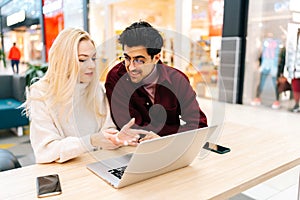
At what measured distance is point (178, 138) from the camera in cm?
81

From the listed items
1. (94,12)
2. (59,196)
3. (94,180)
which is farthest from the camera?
(94,12)

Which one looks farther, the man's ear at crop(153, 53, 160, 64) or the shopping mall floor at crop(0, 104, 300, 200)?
the shopping mall floor at crop(0, 104, 300, 200)

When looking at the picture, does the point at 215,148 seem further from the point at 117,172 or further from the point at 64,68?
the point at 64,68

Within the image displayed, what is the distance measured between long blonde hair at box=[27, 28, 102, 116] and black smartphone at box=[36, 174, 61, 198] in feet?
1.00

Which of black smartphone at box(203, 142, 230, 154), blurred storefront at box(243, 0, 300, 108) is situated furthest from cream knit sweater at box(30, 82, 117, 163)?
blurred storefront at box(243, 0, 300, 108)

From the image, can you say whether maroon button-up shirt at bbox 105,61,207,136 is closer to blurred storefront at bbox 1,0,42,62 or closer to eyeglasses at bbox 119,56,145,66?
eyeglasses at bbox 119,56,145,66

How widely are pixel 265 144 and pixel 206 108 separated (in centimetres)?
34

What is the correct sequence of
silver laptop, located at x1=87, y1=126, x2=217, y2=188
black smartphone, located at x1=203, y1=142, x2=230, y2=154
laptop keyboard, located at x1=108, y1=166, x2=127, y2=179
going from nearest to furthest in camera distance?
silver laptop, located at x1=87, y1=126, x2=217, y2=188 < laptop keyboard, located at x1=108, y1=166, x2=127, y2=179 < black smartphone, located at x1=203, y1=142, x2=230, y2=154

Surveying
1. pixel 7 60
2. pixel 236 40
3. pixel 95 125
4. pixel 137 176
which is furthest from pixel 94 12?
pixel 137 176

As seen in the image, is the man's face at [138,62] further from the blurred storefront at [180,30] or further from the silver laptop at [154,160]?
the silver laptop at [154,160]

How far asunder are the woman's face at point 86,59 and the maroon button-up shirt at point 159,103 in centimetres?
8

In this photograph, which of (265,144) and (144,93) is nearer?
(144,93)

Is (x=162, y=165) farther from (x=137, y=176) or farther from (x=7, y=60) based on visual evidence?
(x=7, y=60)

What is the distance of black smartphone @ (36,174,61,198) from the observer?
779mm
